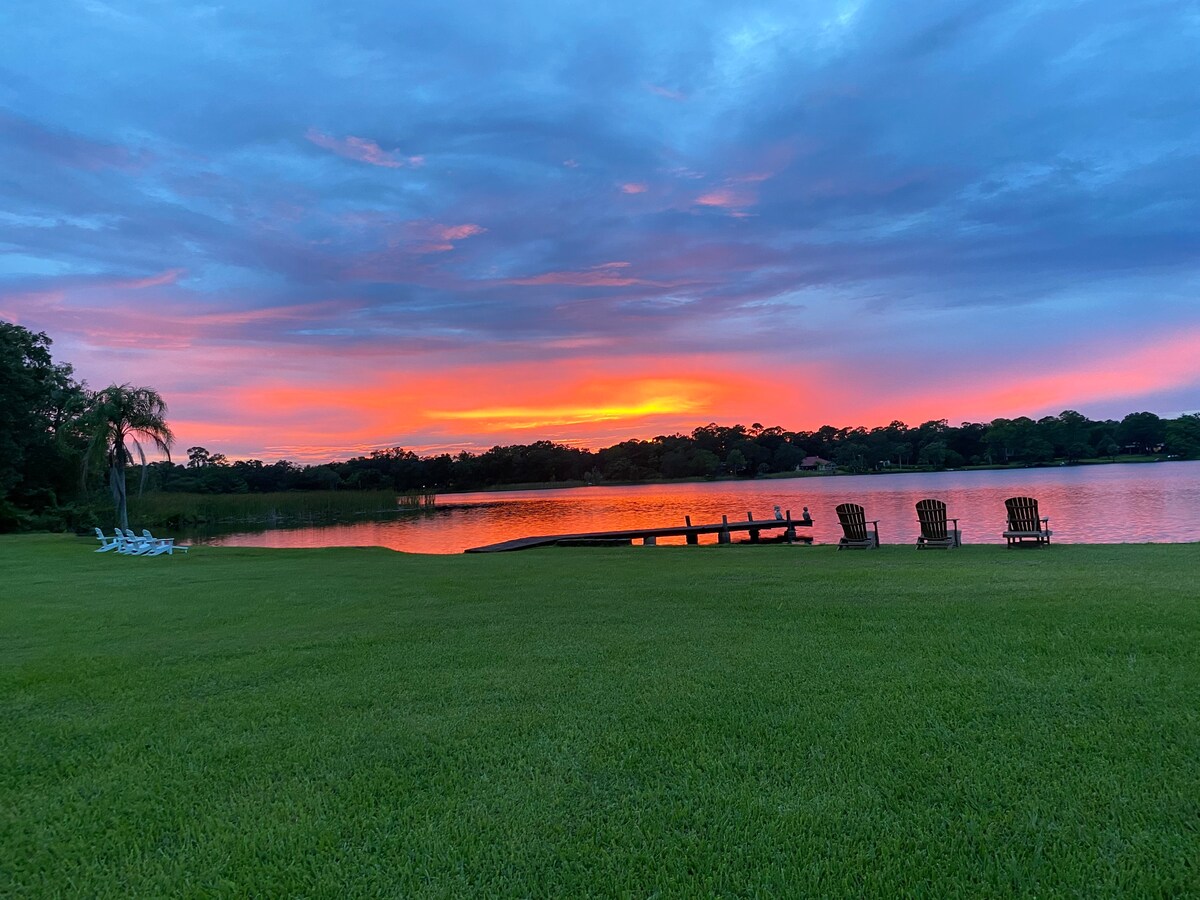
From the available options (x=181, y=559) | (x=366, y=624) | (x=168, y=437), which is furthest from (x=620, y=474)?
(x=366, y=624)

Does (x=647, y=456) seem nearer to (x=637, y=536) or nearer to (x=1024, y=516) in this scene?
(x=637, y=536)

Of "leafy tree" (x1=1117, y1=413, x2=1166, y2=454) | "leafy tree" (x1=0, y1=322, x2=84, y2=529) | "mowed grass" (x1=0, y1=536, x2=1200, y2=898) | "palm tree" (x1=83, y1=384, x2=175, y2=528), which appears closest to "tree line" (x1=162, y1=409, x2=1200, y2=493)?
"leafy tree" (x1=1117, y1=413, x2=1166, y2=454)

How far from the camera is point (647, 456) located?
370ft

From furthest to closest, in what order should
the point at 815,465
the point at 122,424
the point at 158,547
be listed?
1. the point at 815,465
2. the point at 122,424
3. the point at 158,547

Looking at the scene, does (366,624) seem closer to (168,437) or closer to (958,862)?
(958,862)

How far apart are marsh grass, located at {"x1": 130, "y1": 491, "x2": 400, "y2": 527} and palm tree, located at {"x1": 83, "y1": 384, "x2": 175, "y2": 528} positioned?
43.3 ft

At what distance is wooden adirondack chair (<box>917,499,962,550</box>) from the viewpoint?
15.8 meters

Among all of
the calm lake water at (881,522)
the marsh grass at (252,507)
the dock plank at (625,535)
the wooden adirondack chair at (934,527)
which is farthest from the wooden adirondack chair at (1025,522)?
the marsh grass at (252,507)

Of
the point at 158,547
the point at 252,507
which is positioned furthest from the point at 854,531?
the point at 252,507

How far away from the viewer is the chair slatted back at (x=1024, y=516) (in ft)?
50.6

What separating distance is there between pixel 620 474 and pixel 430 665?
10559cm

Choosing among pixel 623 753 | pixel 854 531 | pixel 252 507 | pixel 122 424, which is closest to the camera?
pixel 623 753

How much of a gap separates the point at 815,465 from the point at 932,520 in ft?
322

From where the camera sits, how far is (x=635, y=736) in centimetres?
378
